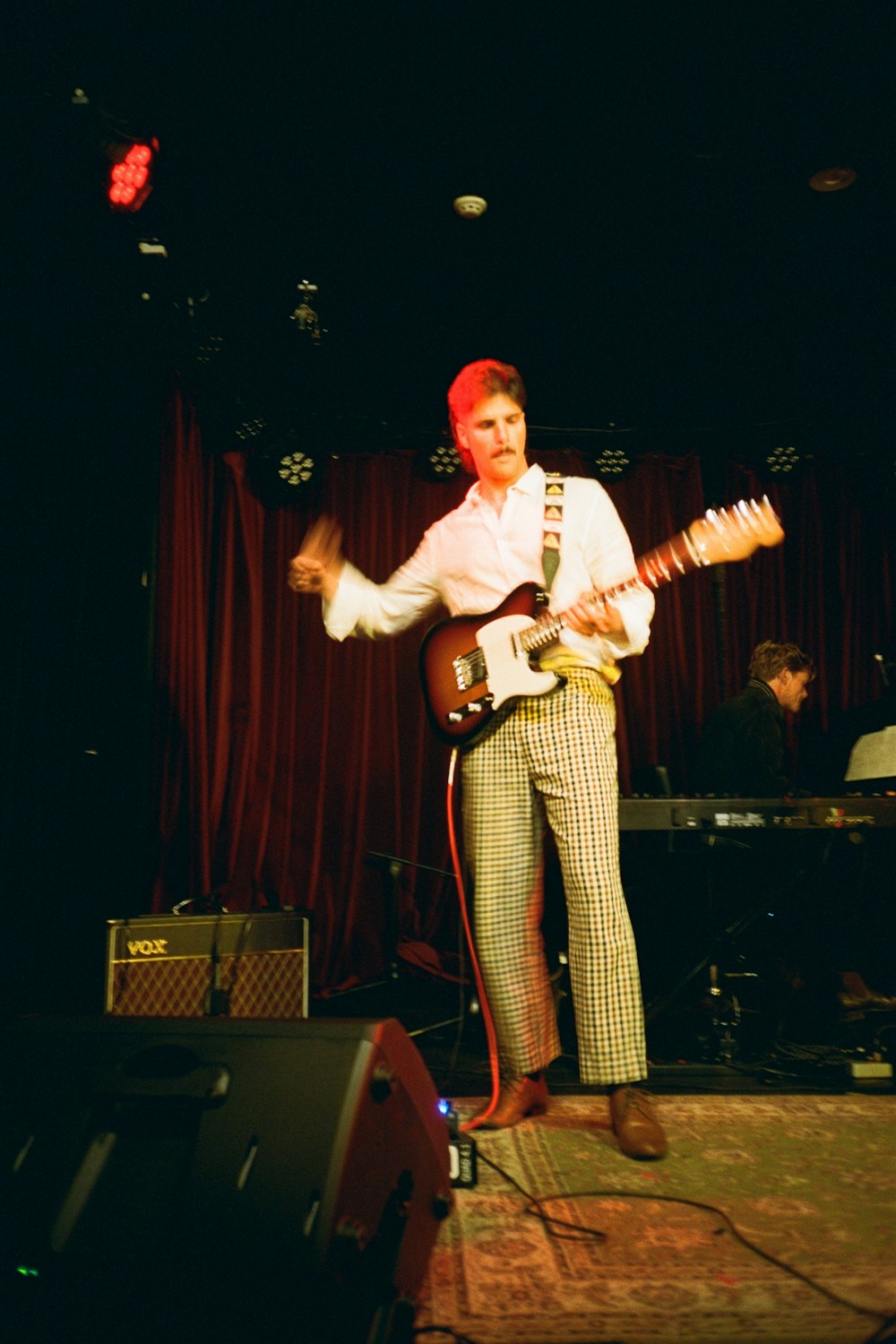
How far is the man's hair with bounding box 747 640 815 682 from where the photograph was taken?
4094mm

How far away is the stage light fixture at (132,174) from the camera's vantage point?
2.66 metres

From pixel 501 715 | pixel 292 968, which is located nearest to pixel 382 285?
pixel 501 715

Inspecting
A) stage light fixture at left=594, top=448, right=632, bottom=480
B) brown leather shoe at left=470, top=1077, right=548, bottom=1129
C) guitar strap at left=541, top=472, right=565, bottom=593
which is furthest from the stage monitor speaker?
stage light fixture at left=594, top=448, right=632, bottom=480

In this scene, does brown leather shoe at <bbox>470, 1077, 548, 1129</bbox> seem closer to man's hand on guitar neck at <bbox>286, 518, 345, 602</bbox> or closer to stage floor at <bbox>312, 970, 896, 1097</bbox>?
stage floor at <bbox>312, 970, 896, 1097</bbox>

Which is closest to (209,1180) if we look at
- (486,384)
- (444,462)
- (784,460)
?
(486,384)

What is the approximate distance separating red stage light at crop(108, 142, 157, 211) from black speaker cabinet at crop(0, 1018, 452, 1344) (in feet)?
7.97

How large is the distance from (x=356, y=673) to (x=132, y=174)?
2.57 metres

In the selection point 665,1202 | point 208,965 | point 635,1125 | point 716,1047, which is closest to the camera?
point 665,1202

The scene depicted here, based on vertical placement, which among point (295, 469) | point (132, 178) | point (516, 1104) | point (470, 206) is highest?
point (470, 206)

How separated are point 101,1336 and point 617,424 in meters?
4.68

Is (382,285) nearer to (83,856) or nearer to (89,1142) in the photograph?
(83,856)

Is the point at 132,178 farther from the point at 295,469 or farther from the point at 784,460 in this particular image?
the point at 784,460

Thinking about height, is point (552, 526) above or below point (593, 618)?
above

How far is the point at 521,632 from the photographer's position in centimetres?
233
